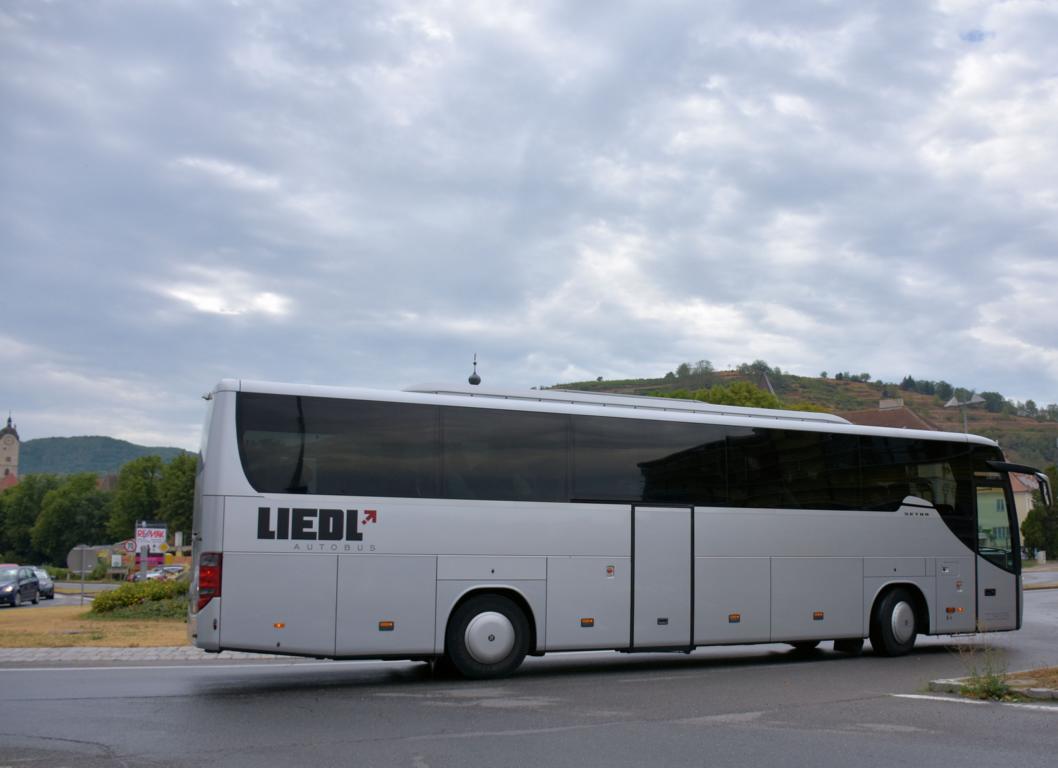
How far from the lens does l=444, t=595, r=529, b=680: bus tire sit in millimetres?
12461

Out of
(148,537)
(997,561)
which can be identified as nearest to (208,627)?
Result: (997,561)

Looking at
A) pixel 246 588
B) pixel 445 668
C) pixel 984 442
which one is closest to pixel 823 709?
pixel 445 668

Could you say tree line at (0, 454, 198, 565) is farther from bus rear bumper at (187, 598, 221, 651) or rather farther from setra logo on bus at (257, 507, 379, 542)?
bus rear bumper at (187, 598, 221, 651)

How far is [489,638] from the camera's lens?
12586 millimetres

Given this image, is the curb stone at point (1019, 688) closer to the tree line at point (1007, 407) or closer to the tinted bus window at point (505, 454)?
the tinted bus window at point (505, 454)

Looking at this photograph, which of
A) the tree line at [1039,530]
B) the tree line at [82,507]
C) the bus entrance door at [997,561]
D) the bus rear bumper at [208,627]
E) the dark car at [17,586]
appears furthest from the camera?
the tree line at [82,507]

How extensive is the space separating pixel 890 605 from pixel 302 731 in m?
10.5

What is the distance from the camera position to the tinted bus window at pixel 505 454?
12.7m

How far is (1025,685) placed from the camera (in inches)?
434

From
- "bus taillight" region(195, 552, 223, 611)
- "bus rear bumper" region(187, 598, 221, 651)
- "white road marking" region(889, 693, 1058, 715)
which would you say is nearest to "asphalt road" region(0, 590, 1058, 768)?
"white road marking" region(889, 693, 1058, 715)

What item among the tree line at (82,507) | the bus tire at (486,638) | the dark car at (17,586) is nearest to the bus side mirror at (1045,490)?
the bus tire at (486,638)

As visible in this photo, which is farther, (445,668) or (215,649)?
(445,668)

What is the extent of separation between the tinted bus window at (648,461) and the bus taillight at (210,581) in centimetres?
447

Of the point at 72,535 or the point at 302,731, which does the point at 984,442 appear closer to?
the point at 302,731
